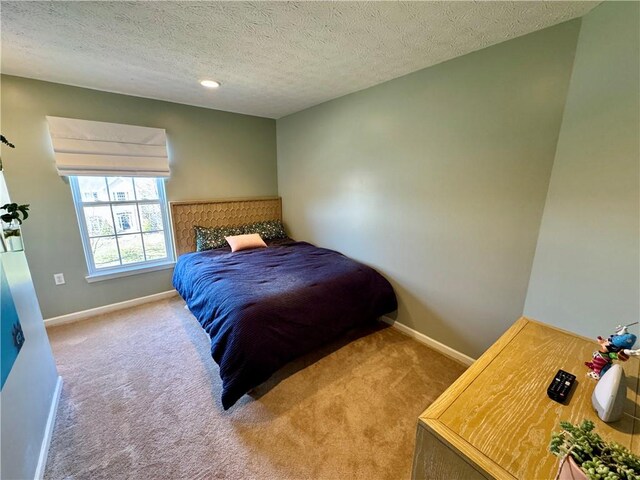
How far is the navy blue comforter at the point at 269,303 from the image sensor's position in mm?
1717

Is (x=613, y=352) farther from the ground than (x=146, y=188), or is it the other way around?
(x=146, y=188)

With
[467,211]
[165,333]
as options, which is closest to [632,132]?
[467,211]

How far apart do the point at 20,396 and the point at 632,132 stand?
2.95 metres

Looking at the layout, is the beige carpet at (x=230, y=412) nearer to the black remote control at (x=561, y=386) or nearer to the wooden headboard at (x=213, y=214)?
the black remote control at (x=561, y=386)

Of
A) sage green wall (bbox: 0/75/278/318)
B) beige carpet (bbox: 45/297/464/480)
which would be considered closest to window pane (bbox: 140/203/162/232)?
sage green wall (bbox: 0/75/278/318)

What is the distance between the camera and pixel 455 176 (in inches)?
79.5

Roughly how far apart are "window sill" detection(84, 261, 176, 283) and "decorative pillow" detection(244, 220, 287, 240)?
3.46ft

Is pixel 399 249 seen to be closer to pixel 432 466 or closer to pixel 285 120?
pixel 432 466

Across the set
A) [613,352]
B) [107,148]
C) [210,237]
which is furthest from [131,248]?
[613,352]

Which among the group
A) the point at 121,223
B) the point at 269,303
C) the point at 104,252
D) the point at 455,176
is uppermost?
the point at 455,176

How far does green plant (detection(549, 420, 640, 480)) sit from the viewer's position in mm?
533

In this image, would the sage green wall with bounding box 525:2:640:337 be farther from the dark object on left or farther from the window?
the window

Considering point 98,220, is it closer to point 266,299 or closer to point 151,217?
point 151,217

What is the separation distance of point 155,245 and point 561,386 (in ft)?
12.0
